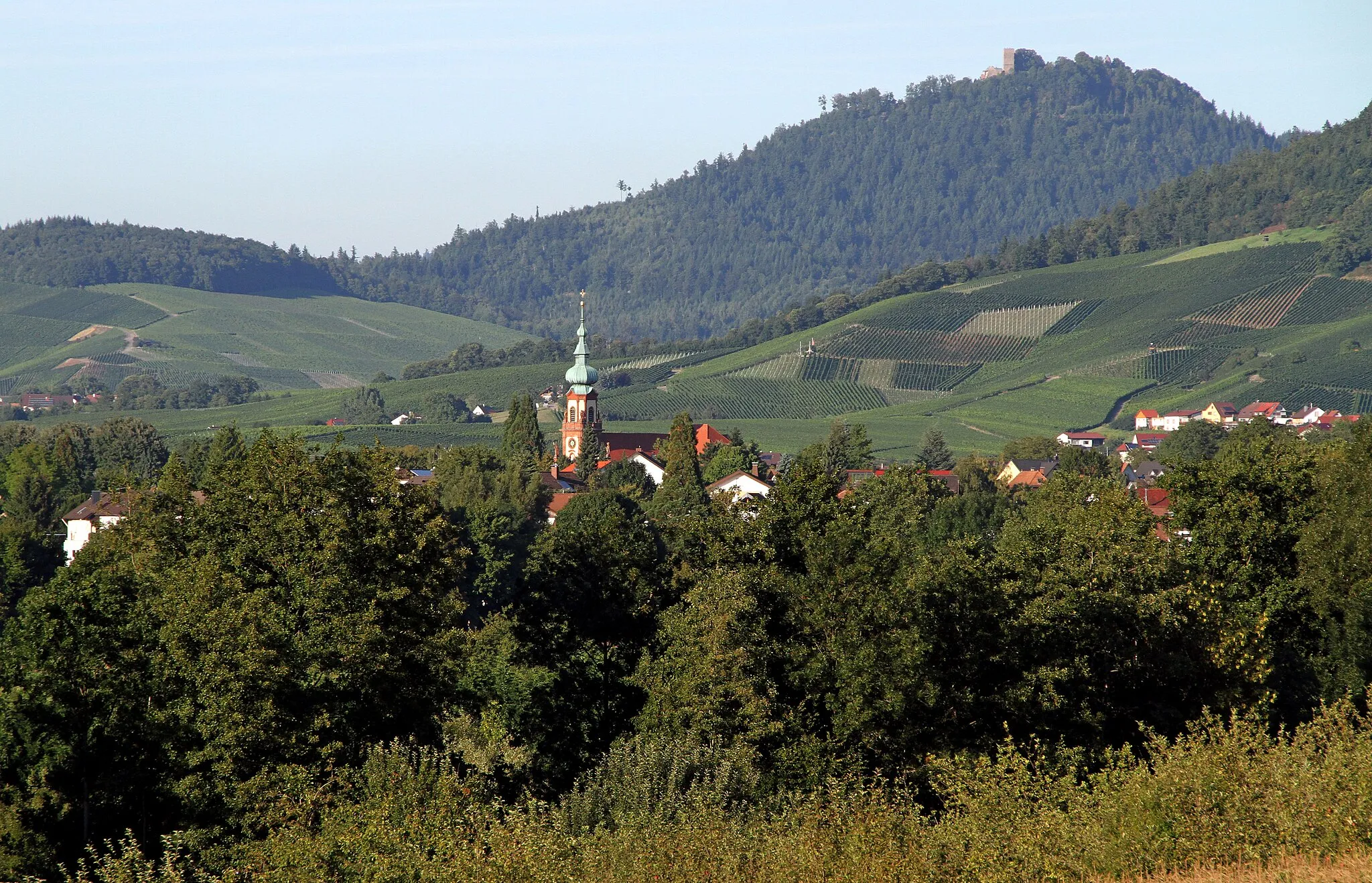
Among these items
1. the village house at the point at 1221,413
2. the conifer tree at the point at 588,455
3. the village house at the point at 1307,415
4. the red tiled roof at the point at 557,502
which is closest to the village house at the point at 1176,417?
the village house at the point at 1221,413

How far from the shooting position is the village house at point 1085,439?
176m

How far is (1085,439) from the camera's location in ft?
586

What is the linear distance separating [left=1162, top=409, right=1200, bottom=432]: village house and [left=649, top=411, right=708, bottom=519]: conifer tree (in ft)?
268

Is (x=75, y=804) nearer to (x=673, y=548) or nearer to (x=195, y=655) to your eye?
(x=195, y=655)

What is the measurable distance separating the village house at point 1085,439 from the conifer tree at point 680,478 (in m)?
64.7

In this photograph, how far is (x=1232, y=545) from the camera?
168ft

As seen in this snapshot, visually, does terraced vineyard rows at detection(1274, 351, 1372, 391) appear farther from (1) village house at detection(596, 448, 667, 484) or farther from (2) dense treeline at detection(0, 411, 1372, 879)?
(2) dense treeline at detection(0, 411, 1372, 879)

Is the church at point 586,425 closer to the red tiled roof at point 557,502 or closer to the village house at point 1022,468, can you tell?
the village house at point 1022,468

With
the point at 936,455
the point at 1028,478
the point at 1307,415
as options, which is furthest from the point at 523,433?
the point at 1307,415

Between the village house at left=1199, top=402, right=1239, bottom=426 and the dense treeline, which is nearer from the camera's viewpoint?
the dense treeline

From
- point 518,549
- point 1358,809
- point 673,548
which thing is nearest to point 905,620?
point 673,548

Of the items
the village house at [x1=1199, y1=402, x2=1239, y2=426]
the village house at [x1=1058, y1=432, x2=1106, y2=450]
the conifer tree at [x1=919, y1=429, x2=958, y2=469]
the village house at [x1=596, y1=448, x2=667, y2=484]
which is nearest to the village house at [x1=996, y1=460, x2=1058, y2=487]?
the conifer tree at [x1=919, y1=429, x2=958, y2=469]

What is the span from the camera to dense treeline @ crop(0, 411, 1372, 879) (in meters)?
28.3

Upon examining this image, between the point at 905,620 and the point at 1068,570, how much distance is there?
6053mm
